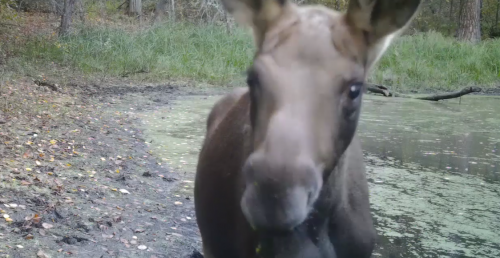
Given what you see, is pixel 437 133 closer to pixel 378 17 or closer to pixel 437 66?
pixel 378 17

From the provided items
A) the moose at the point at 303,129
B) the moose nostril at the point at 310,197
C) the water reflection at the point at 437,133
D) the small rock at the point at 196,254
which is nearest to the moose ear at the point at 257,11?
the moose at the point at 303,129

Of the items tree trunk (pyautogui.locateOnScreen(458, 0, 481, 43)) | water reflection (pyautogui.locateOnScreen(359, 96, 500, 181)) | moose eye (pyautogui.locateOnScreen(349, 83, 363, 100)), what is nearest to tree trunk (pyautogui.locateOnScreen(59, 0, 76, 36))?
water reflection (pyautogui.locateOnScreen(359, 96, 500, 181))

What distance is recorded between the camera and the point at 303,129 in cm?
227

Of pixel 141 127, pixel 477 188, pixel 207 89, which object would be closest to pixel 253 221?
pixel 477 188

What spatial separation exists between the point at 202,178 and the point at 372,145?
6.00 metres

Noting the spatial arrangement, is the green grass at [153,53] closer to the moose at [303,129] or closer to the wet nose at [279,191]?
the moose at [303,129]

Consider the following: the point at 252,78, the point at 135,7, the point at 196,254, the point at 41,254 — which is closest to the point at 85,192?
the point at 41,254

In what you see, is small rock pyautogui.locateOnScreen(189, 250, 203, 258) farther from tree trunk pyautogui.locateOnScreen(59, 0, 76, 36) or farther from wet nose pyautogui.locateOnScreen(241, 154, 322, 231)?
tree trunk pyautogui.locateOnScreen(59, 0, 76, 36)

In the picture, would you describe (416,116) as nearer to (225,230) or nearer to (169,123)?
(169,123)

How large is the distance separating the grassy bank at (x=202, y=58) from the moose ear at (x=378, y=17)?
12959 mm

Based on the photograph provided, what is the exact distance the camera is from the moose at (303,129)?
220 cm

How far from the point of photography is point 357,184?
3357 millimetres

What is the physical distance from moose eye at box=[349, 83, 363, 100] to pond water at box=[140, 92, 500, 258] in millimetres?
3094

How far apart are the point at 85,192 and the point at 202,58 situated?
11.9 m
